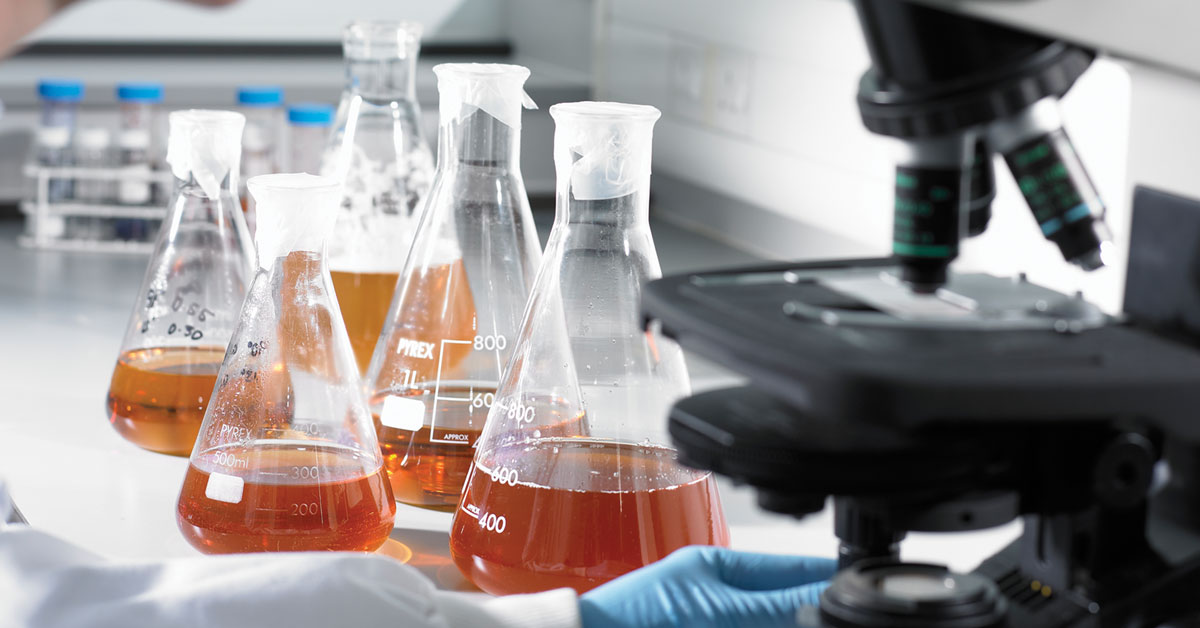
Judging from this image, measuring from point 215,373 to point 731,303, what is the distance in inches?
Result: 20.0

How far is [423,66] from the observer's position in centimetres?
249

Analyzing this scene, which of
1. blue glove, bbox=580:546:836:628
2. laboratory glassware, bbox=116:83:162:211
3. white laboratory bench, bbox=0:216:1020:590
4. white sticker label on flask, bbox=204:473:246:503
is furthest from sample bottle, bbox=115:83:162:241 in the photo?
blue glove, bbox=580:546:836:628

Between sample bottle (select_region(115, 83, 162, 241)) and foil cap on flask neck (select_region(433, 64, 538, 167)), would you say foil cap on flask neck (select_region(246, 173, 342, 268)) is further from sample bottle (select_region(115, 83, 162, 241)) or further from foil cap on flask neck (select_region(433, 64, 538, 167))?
sample bottle (select_region(115, 83, 162, 241))

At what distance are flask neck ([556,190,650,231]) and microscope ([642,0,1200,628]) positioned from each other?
0.16 metres

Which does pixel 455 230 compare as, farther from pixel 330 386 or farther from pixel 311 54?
pixel 311 54

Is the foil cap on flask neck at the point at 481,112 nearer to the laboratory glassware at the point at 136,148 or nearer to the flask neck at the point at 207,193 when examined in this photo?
the flask neck at the point at 207,193

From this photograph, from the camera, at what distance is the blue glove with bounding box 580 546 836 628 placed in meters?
0.70

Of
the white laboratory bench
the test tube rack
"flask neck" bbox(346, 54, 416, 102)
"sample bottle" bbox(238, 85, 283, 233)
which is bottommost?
the white laboratory bench

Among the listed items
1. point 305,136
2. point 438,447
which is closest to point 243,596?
point 438,447

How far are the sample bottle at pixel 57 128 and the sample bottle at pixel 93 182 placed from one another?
17 mm

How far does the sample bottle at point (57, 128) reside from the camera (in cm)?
184

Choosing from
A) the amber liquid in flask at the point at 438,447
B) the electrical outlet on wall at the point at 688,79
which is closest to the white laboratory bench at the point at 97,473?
the amber liquid in flask at the point at 438,447

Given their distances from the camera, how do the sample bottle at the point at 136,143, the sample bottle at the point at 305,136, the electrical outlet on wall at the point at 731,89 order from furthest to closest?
the electrical outlet on wall at the point at 731,89
the sample bottle at the point at 136,143
the sample bottle at the point at 305,136

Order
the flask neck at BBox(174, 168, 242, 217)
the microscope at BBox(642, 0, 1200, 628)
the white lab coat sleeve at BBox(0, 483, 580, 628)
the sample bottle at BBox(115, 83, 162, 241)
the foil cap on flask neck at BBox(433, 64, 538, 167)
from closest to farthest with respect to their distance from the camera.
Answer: the microscope at BBox(642, 0, 1200, 628) → the white lab coat sleeve at BBox(0, 483, 580, 628) → the foil cap on flask neck at BBox(433, 64, 538, 167) → the flask neck at BBox(174, 168, 242, 217) → the sample bottle at BBox(115, 83, 162, 241)
